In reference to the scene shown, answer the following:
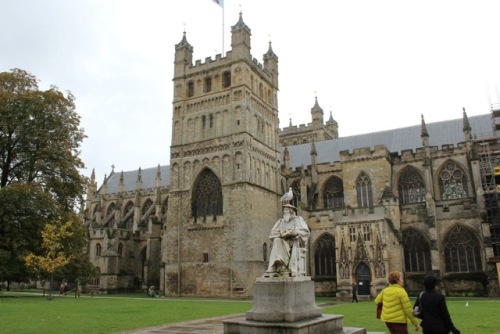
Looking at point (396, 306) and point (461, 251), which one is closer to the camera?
point (396, 306)

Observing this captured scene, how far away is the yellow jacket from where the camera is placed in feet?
23.1

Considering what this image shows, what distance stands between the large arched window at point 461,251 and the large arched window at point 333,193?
33.7 feet

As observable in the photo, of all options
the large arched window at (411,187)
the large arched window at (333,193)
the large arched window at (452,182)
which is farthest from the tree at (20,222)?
the large arched window at (452,182)

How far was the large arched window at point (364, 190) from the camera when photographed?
36.9m

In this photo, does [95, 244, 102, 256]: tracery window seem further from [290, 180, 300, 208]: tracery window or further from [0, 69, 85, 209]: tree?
[290, 180, 300, 208]: tracery window

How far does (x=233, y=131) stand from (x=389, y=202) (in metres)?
13.9

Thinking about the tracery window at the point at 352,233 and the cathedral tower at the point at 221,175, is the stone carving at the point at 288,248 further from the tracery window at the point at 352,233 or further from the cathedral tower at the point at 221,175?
the cathedral tower at the point at 221,175

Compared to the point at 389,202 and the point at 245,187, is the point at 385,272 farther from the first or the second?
the point at 245,187

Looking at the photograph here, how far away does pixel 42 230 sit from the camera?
28969mm

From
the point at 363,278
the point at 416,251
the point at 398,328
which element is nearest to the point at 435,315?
the point at 398,328

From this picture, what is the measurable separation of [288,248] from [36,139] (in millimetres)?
25189

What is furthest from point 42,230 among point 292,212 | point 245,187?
point 292,212

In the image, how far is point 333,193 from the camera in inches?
1591

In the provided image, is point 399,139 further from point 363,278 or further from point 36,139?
point 36,139
